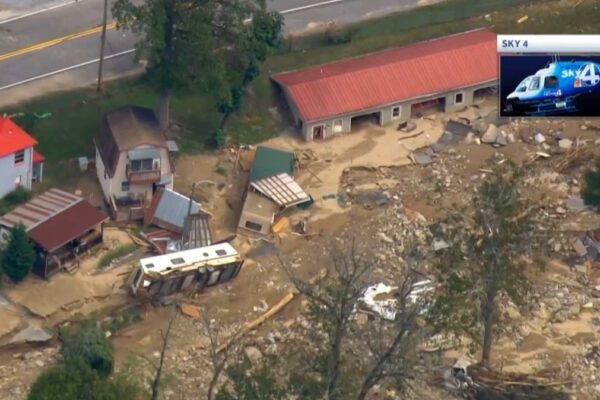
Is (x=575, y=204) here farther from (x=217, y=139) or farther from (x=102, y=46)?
(x=102, y=46)

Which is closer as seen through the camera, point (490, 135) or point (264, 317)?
point (264, 317)

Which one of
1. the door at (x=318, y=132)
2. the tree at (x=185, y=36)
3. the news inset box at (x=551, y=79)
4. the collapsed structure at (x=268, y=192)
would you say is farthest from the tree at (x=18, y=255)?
the news inset box at (x=551, y=79)

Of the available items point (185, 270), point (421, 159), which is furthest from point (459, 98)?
point (185, 270)

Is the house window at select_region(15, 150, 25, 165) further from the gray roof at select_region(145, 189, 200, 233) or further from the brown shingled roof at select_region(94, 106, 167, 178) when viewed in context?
the gray roof at select_region(145, 189, 200, 233)

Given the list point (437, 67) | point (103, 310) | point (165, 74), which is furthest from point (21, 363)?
point (437, 67)

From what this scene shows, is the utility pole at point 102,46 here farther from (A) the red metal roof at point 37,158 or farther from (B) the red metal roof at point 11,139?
(B) the red metal roof at point 11,139

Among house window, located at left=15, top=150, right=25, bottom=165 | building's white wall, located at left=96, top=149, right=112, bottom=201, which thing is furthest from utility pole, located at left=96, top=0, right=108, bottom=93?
house window, located at left=15, top=150, right=25, bottom=165

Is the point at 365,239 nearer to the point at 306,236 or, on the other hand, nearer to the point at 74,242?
the point at 306,236
